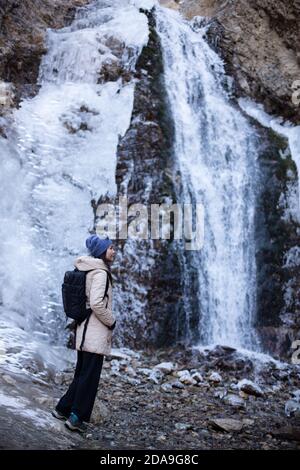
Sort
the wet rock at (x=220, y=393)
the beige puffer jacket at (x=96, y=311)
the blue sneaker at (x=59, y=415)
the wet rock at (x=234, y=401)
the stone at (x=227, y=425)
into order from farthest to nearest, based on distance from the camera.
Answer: the wet rock at (x=220, y=393), the wet rock at (x=234, y=401), the stone at (x=227, y=425), the blue sneaker at (x=59, y=415), the beige puffer jacket at (x=96, y=311)

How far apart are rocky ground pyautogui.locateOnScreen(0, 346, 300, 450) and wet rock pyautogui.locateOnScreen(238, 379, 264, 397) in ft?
0.04

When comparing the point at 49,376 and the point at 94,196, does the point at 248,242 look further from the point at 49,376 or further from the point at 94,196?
the point at 49,376

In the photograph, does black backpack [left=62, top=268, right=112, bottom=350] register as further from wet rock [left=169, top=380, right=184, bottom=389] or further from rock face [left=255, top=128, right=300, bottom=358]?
rock face [left=255, top=128, right=300, bottom=358]

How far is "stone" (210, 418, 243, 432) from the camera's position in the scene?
188 inches

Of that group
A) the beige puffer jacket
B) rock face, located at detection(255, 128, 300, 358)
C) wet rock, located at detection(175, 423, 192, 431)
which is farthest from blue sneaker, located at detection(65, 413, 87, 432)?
rock face, located at detection(255, 128, 300, 358)

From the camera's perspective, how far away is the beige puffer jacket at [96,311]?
12.8ft

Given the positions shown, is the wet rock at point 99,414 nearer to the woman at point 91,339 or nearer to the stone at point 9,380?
the woman at point 91,339

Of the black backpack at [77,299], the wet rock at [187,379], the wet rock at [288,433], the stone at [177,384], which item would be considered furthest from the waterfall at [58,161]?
the wet rock at [288,433]

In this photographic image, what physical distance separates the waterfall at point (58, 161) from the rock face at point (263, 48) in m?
2.37

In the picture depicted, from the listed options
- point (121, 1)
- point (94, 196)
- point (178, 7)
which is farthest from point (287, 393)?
point (178, 7)

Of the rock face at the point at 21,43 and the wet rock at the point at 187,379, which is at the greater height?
the rock face at the point at 21,43

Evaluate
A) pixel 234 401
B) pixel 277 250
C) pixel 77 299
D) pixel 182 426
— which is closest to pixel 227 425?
pixel 182 426

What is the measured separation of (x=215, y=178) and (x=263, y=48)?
185 inches

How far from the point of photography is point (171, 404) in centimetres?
582
